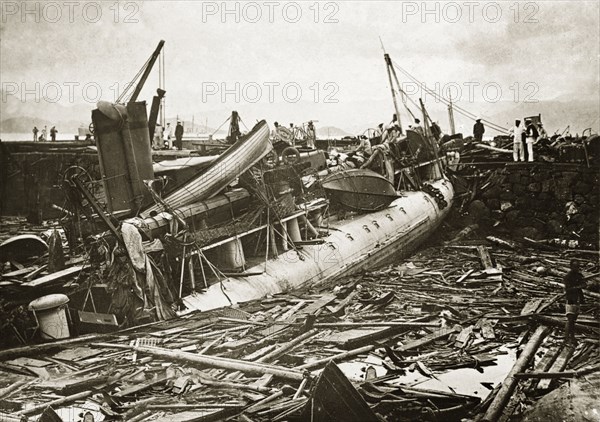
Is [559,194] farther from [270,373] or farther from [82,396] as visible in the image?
[82,396]

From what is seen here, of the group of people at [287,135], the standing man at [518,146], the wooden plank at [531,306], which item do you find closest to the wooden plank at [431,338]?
the wooden plank at [531,306]

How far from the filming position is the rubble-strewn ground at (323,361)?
7090mm

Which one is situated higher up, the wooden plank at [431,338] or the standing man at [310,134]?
the standing man at [310,134]

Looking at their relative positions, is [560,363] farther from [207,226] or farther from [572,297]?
[207,226]

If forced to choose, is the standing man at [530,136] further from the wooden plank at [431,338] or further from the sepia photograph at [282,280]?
the wooden plank at [431,338]

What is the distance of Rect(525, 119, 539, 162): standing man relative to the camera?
20156mm

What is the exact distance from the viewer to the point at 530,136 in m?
20.9

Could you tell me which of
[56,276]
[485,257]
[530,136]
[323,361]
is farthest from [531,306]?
[530,136]

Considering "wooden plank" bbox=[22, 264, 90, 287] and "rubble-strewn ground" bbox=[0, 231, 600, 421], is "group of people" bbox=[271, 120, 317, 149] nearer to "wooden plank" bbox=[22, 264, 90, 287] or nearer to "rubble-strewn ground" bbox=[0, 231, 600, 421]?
"rubble-strewn ground" bbox=[0, 231, 600, 421]

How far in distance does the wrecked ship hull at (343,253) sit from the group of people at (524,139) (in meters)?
3.83

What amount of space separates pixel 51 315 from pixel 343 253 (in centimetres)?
829

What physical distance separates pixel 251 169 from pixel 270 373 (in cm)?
621

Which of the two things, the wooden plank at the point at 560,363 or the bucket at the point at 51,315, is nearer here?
the wooden plank at the point at 560,363

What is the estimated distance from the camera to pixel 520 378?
7844 mm
